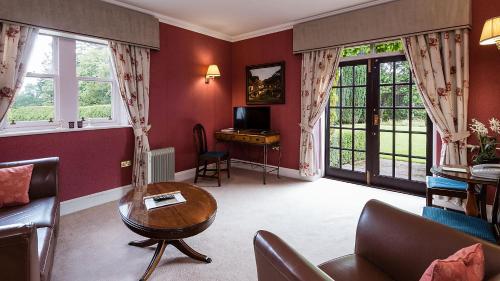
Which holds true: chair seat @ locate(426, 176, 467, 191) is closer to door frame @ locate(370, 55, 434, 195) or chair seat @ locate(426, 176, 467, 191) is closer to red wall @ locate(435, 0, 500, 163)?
red wall @ locate(435, 0, 500, 163)

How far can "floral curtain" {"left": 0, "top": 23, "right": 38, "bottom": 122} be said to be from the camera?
296cm

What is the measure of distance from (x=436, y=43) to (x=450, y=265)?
11.0 ft

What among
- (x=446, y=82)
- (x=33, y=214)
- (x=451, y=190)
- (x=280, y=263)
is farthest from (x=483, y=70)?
(x=33, y=214)

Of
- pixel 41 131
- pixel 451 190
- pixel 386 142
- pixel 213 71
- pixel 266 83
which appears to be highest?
pixel 213 71

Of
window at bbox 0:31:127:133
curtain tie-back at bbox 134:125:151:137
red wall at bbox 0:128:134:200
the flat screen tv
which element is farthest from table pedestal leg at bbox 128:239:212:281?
the flat screen tv

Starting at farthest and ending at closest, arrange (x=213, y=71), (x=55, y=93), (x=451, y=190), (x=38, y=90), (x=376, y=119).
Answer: (x=213, y=71) < (x=376, y=119) < (x=55, y=93) < (x=38, y=90) < (x=451, y=190)

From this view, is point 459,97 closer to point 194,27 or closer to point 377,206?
point 377,206

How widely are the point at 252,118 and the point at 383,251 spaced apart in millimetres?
3911

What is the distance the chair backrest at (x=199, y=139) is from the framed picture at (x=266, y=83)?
116cm

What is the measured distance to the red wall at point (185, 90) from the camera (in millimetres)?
4535

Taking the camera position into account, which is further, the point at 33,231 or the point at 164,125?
the point at 164,125

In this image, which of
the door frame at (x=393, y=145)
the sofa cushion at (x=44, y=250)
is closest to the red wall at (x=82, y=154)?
the sofa cushion at (x=44, y=250)

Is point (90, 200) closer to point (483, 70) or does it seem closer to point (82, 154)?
point (82, 154)

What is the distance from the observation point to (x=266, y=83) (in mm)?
5305
